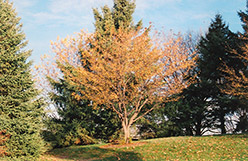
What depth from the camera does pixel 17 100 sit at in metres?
11.3

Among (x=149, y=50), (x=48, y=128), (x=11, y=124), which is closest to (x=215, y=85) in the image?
(x=149, y=50)

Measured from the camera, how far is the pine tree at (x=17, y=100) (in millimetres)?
10828

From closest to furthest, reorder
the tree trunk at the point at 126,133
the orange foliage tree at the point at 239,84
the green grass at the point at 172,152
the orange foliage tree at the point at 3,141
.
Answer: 1. the orange foliage tree at the point at 3,141
2. the green grass at the point at 172,152
3. the tree trunk at the point at 126,133
4. the orange foliage tree at the point at 239,84

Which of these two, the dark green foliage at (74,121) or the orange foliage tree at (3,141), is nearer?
the orange foliage tree at (3,141)

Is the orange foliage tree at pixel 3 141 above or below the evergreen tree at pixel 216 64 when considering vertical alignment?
below

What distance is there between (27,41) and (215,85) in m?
15.0

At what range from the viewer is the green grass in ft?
35.2

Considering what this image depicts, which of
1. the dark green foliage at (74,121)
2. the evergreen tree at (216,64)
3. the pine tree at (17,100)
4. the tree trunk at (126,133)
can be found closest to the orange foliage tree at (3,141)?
the pine tree at (17,100)

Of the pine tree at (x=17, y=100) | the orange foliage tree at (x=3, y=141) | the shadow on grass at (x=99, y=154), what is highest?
the pine tree at (x=17, y=100)

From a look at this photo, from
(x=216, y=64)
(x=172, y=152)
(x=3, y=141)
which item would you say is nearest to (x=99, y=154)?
(x=172, y=152)

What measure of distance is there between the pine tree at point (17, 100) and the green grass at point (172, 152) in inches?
63.6

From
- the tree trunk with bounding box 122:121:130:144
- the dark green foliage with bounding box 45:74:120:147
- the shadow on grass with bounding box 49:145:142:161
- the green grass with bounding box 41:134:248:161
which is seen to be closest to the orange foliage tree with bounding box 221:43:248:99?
the green grass with bounding box 41:134:248:161

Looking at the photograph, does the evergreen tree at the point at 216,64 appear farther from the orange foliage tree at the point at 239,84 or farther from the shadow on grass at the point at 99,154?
the shadow on grass at the point at 99,154

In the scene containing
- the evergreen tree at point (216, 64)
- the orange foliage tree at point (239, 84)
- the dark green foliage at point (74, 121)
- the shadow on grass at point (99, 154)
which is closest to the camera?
the shadow on grass at point (99, 154)
